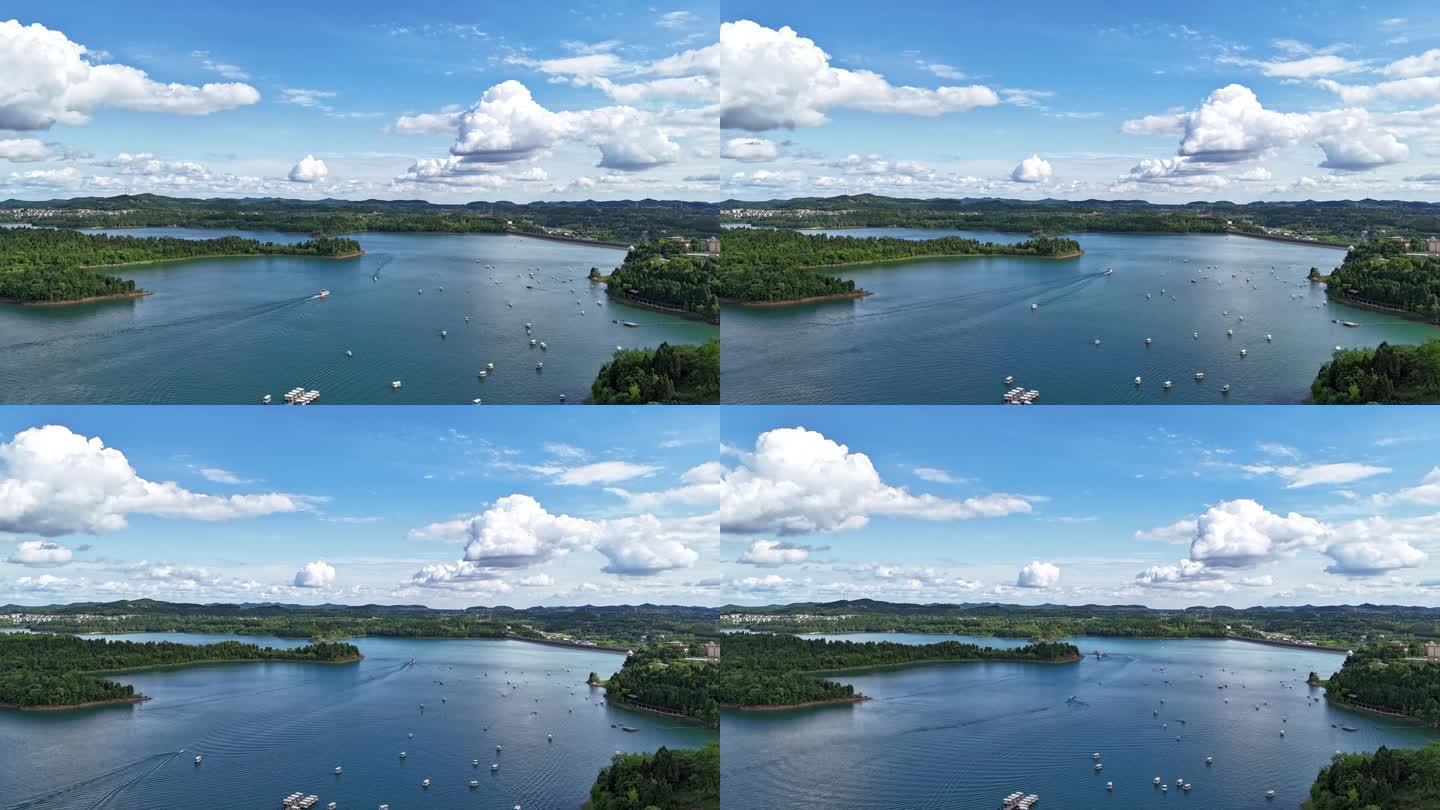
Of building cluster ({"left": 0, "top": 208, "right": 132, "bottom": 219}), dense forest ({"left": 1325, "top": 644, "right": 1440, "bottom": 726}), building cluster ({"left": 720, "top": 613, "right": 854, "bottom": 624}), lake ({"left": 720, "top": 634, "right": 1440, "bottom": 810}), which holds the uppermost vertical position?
building cluster ({"left": 0, "top": 208, "right": 132, "bottom": 219})

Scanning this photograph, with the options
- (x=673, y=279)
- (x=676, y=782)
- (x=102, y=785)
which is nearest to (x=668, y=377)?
(x=673, y=279)

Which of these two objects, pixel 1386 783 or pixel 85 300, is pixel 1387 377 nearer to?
pixel 1386 783

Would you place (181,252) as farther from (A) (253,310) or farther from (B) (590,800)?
(B) (590,800)

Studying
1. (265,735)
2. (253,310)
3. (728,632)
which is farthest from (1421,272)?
(253,310)

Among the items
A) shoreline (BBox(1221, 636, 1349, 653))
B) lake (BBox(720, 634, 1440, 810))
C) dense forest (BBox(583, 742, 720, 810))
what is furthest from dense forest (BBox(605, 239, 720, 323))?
shoreline (BBox(1221, 636, 1349, 653))

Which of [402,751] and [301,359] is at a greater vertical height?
[301,359]

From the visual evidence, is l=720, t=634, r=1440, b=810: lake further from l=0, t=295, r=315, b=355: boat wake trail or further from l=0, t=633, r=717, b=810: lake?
l=0, t=295, r=315, b=355: boat wake trail

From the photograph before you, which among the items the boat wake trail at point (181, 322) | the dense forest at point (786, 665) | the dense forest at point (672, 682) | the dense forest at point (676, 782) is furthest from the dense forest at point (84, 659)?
the dense forest at point (786, 665)
